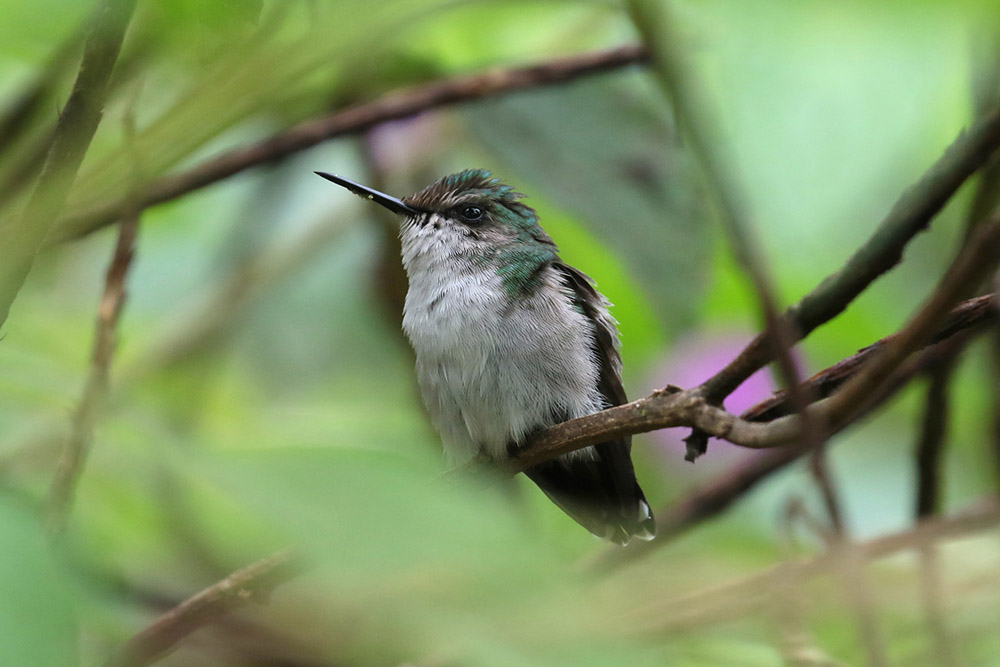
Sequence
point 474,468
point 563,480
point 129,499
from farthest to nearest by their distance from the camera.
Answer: point 563,480
point 474,468
point 129,499

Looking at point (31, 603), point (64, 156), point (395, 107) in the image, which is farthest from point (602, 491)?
point (31, 603)

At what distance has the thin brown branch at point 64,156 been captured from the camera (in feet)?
3.11

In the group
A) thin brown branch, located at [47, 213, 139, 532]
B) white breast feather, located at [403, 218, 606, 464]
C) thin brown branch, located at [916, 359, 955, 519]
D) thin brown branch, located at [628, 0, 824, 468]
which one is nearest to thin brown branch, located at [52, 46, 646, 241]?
white breast feather, located at [403, 218, 606, 464]

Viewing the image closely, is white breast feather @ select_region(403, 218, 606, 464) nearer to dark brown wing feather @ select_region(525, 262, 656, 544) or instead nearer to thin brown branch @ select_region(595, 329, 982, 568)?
dark brown wing feather @ select_region(525, 262, 656, 544)

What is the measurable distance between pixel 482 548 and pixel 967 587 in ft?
5.90

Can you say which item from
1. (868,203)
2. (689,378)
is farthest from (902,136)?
(689,378)

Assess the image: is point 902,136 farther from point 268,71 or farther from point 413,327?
point 268,71

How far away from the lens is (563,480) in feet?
10.1

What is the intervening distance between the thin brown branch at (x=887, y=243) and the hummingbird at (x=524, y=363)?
1475 mm

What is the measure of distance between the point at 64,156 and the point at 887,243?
878 millimetres

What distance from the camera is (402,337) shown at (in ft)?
11.1

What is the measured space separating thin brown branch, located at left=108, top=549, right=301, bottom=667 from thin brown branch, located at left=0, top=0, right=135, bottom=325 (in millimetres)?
459

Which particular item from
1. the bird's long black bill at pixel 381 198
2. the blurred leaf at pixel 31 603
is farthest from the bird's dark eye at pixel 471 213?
the blurred leaf at pixel 31 603

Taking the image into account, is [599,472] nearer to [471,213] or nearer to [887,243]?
[471,213]
